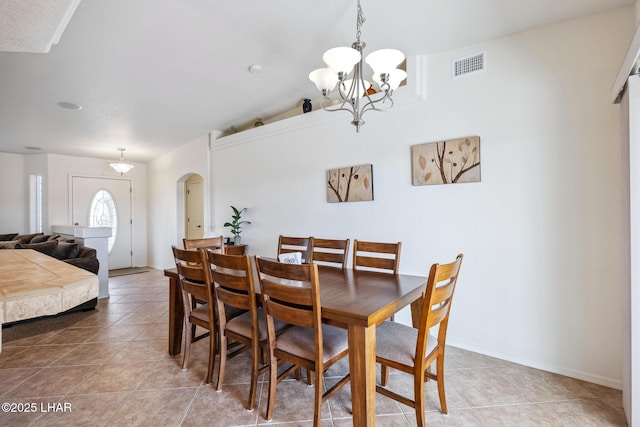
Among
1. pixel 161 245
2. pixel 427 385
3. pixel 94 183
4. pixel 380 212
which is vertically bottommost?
pixel 427 385

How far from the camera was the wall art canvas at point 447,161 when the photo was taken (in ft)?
8.46

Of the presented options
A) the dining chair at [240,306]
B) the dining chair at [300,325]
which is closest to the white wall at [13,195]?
the dining chair at [240,306]

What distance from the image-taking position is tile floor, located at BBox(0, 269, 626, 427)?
1.78 m

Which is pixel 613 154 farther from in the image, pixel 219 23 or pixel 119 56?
pixel 119 56

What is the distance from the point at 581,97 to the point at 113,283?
257 inches

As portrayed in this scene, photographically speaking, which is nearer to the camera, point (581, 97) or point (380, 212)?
point (581, 97)

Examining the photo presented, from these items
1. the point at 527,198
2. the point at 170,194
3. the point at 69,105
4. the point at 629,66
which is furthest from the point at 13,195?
the point at 629,66

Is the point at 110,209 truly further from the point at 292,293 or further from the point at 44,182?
the point at 292,293

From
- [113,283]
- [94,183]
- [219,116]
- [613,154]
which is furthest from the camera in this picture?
[94,183]

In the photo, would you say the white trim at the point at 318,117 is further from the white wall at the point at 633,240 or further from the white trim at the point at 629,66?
the white wall at the point at 633,240

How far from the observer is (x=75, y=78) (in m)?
3.09

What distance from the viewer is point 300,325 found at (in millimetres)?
1560

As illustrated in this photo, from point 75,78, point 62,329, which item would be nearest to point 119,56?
point 75,78

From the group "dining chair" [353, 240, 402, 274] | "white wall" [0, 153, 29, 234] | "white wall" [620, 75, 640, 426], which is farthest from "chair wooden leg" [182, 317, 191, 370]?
"white wall" [0, 153, 29, 234]
